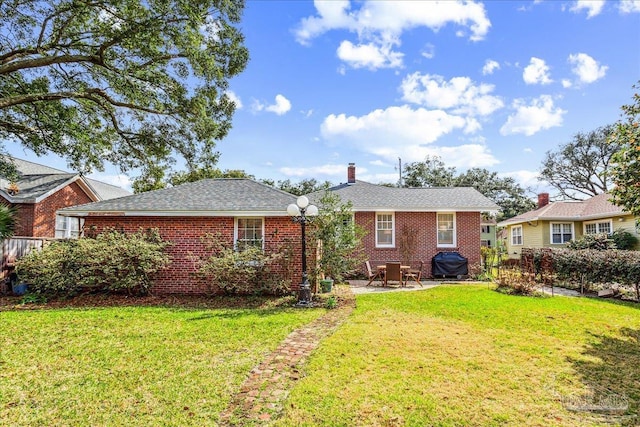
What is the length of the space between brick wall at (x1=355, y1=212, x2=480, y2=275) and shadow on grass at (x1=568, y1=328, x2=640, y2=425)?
9.09 m

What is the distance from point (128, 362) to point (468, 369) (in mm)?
5106

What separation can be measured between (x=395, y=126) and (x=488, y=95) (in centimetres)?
525

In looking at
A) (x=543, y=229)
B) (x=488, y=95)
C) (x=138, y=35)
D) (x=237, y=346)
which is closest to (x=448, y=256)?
(x=488, y=95)

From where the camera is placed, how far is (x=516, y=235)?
25266 mm

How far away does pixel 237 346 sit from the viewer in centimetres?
585

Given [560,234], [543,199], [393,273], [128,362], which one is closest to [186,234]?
[128,362]

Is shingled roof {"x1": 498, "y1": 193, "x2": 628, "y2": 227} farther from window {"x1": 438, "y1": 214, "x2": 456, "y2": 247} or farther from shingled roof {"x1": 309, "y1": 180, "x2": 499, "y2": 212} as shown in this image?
window {"x1": 438, "y1": 214, "x2": 456, "y2": 247}

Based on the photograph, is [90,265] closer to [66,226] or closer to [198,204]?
[198,204]

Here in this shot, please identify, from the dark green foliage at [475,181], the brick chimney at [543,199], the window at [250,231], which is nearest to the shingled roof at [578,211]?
the brick chimney at [543,199]

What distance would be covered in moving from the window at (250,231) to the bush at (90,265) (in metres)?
2.60

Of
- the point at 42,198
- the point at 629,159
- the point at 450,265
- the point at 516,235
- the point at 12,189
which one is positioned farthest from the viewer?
the point at 516,235

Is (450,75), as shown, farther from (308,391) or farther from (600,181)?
(600,181)

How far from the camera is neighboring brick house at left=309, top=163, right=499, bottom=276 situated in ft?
51.9

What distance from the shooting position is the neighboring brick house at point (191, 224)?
431 inches
